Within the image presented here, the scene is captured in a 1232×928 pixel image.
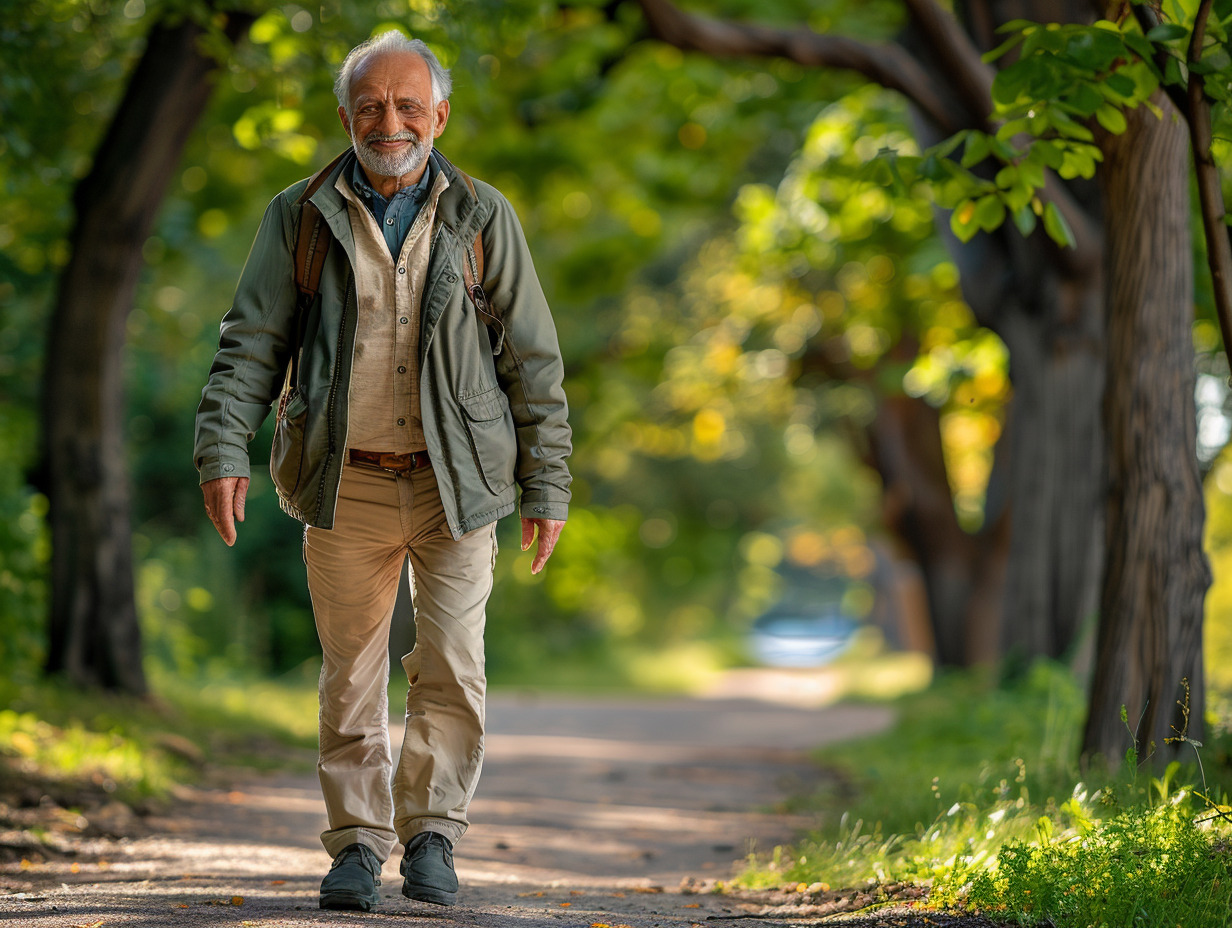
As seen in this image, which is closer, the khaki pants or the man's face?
the man's face

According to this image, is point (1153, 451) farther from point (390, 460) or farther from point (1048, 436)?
point (1048, 436)

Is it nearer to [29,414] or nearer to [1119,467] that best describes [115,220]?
[29,414]

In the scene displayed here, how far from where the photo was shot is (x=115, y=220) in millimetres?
8414

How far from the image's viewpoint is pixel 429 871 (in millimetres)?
3631

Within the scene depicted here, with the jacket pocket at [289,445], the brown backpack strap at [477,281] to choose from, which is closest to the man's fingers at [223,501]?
the jacket pocket at [289,445]

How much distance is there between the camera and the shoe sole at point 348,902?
351 centimetres

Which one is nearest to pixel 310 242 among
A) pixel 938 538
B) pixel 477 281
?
pixel 477 281

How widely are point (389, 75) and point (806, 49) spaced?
5.10 meters

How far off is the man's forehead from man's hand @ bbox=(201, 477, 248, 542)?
1096 millimetres

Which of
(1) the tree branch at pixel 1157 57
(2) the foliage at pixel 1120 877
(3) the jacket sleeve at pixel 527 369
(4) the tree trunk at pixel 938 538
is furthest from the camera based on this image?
→ (4) the tree trunk at pixel 938 538

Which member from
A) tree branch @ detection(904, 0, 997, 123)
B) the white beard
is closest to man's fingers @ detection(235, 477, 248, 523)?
the white beard

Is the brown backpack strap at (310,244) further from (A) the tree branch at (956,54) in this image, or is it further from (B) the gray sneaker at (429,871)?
(A) the tree branch at (956,54)

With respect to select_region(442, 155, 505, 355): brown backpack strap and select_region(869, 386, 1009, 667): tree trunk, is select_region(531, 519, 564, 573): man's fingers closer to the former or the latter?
select_region(442, 155, 505, 355): brown backpack strap

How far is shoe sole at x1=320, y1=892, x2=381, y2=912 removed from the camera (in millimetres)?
3506
